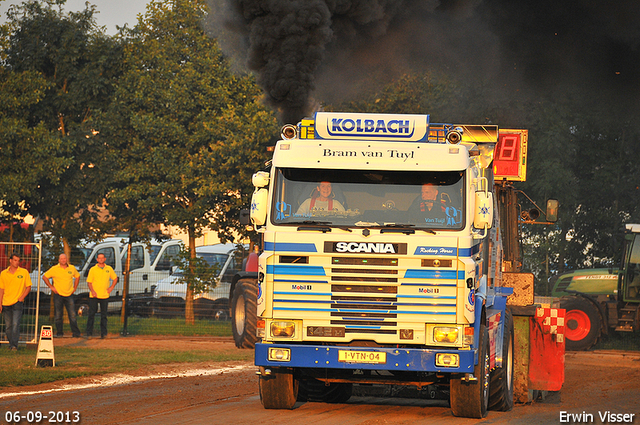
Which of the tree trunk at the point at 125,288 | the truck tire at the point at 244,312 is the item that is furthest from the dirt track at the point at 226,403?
the tree trunk at the point at 125,288

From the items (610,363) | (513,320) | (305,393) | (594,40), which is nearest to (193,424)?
(305,393)

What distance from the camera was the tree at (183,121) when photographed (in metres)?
25.3

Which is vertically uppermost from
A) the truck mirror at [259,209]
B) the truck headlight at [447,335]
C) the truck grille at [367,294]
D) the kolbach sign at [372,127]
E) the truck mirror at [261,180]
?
the kolbach sign at [372,127]

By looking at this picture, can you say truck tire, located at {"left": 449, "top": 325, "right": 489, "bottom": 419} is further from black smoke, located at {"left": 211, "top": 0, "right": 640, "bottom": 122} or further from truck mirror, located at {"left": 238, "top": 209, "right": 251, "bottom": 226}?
black smoke, located at {"left": 211, "top": 0, "right": 640, "bottom": 122}

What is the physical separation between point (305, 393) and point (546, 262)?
1812 centimetres

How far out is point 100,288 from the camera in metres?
21.8

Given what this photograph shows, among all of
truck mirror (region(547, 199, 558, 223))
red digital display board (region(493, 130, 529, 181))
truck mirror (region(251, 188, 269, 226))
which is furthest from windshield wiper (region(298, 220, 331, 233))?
truck mirror (region(547, 199, 558, 223))

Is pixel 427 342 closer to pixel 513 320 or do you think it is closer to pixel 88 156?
pixel 513 320

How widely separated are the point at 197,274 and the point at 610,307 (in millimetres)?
10849

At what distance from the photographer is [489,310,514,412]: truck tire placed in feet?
36.9

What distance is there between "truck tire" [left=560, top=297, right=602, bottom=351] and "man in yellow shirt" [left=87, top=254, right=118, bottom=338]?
11.0 m

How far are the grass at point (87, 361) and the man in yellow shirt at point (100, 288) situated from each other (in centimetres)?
304

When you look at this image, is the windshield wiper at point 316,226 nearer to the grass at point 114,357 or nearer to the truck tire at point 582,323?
the grass at point 114,357

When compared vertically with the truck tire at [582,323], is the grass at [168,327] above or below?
below
